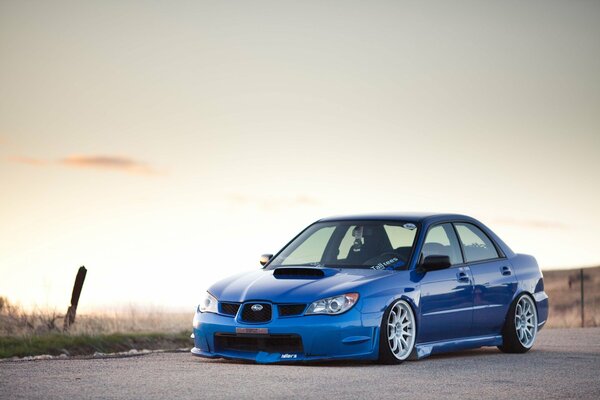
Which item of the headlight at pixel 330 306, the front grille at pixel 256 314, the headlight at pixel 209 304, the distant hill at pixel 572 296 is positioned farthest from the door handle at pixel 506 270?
the distant hill at pixel 572 296

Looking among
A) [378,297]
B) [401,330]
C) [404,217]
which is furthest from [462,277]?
[378,297]

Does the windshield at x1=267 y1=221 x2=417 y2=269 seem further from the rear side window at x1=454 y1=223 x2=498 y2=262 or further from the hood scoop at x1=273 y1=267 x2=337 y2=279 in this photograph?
the rear side window at x1=454 y1=223 x2=498 y2=262

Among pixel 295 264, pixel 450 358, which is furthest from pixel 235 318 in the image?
pixel 450 358

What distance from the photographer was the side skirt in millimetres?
13141

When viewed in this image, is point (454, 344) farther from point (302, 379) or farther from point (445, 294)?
point (302, 379)

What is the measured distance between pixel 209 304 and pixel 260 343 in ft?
2.98

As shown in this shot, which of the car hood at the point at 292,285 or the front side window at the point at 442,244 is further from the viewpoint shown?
the front side window at the point at 442,244

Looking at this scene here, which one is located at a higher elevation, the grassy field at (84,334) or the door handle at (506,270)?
the door handle at (506,270)

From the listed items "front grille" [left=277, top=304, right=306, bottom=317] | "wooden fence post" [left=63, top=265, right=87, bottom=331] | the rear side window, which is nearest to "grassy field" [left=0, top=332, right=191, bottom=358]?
"wooden fence post" [left=63, top=265, right=87, bottom=331]

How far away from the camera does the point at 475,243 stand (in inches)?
581

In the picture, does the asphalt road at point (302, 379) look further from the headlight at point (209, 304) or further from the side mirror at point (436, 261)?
the side mirror at point (436, 261)

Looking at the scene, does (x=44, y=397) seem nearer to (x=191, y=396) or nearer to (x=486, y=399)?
(x=191, y=396)

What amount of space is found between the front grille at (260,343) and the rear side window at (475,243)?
3.09 meters

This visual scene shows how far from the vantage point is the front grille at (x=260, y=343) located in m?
12.3
